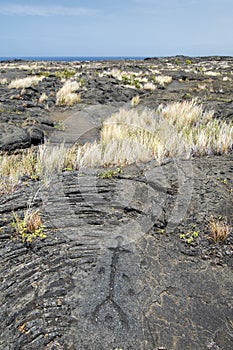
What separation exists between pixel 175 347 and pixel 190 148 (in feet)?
14.5

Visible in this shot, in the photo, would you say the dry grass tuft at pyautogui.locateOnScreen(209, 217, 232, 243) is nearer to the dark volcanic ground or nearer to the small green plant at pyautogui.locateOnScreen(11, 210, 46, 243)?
the dark volcanic ground

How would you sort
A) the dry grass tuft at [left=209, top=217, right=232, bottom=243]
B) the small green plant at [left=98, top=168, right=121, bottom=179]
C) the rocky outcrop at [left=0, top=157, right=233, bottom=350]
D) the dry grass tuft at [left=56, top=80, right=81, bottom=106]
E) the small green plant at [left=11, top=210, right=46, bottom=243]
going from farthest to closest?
the dry grass tuft at [left=56, top=80, right=81, bottom=106], the small green plant at [left=98, top=168, right=121, bottom=179], the dry grass tuft at [left=209, top=217, right=232, bottom=243], the small green plant at [left=11, top=210, right=46, bottom=243], the rocky outcrop at [left=0, top=157, right=233, bottom=350]

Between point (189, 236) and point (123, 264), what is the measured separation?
1.07m

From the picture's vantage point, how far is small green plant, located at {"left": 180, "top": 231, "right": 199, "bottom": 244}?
3922 millimetres

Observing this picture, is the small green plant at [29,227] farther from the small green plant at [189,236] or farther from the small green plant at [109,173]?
the small green plant at [189,236]

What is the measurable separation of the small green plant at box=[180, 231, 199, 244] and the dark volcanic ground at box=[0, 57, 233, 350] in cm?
2

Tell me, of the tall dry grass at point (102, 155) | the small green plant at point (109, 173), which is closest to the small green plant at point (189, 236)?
the small green plant at point (109, 173)

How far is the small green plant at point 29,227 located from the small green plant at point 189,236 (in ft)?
5.89

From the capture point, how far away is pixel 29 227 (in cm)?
383

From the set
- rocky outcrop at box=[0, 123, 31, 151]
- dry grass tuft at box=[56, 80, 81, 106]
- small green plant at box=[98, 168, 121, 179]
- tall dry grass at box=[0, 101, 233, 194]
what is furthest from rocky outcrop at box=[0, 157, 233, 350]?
dry grass tuft at box=[56, 80, 81, 106]

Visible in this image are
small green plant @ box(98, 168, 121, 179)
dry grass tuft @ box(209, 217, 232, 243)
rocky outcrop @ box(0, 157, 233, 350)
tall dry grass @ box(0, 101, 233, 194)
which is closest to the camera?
rocky outcrop @ box(0, 157, 233, 350)

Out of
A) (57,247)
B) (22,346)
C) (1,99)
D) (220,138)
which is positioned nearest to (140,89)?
(1,99)

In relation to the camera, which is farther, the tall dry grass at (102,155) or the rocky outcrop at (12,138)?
the rocky outcrop at (12,138)

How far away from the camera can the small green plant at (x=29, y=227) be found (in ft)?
12.1
